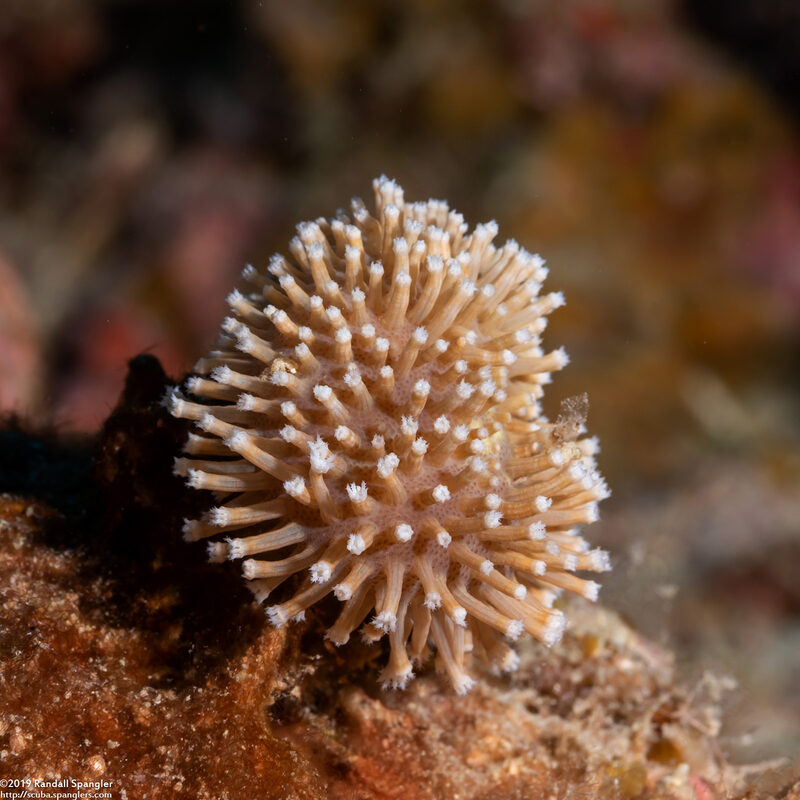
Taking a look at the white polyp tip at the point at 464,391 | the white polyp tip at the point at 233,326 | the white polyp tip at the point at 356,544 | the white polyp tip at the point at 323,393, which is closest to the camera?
the white polyp tip at the point at 356,544

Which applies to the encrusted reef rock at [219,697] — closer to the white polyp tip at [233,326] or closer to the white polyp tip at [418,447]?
the white polyp tip at [233,326]

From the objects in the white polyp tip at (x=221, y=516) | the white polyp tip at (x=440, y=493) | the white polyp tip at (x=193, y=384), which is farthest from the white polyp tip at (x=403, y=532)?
the white polyp tip at (x=193, y=384)

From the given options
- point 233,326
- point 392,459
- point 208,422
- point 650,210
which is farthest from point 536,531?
point 650,210

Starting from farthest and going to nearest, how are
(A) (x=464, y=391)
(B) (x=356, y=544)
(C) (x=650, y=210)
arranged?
(C) (x=650, y=210), (A) (x=464, y=391), (B) (x=356, y=544)

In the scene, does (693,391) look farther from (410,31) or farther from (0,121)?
(0,121)

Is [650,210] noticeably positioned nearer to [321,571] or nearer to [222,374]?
[222,374]

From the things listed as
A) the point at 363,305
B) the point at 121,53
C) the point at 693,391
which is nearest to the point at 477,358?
the point at 363,305
